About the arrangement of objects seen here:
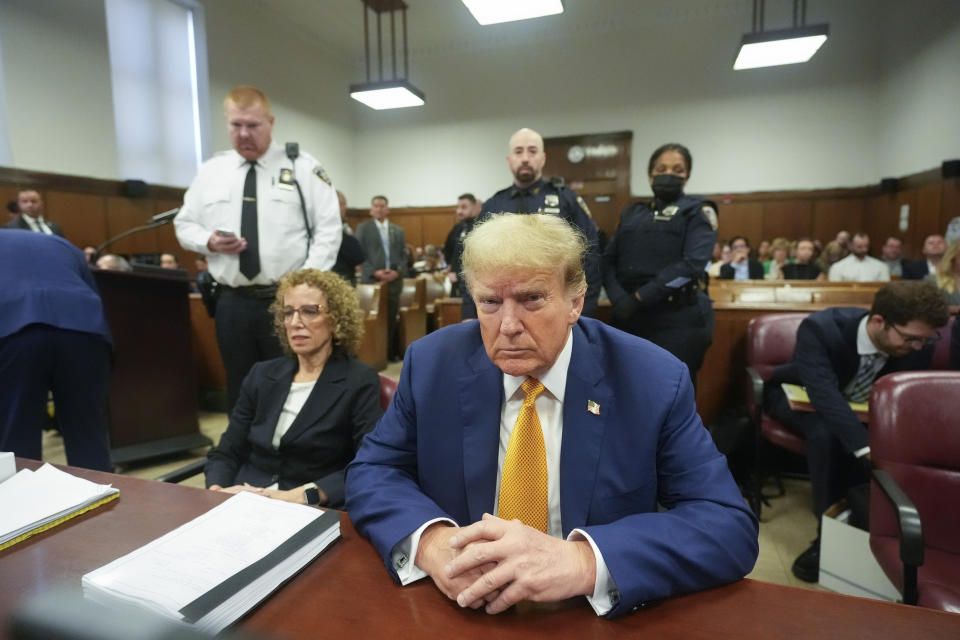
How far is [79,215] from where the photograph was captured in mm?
6492

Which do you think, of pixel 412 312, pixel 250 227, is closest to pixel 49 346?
pixel 250 227

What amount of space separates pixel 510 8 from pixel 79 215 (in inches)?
219

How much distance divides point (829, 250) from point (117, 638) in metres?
8.74

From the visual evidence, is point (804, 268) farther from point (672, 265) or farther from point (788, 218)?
point (672, 265)

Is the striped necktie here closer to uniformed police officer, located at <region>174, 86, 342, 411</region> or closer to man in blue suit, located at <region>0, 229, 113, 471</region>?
uniformed police officer, located at <region>174, 86, 342, 411</region>

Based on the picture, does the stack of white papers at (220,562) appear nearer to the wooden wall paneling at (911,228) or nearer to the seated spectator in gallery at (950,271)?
the seated spectator in gallery at (950,271)

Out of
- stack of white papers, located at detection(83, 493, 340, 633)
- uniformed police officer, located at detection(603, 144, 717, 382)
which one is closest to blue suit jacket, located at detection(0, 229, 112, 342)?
stack of white papers, located at detection(83, 493, 340, 633)

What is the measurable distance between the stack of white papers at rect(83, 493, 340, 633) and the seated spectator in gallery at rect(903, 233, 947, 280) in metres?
7.13

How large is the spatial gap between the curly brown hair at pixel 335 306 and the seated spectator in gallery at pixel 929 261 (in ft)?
21.5

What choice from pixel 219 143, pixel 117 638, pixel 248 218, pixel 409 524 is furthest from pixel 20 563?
pixel 219 143

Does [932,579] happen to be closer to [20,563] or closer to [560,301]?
[560,301]

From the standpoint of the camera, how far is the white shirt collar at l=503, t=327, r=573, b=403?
1059 mm

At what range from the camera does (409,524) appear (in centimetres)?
88

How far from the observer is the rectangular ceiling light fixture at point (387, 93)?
23.9ft
